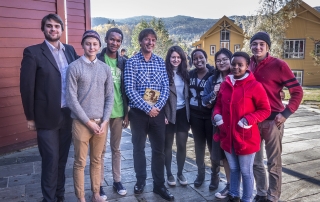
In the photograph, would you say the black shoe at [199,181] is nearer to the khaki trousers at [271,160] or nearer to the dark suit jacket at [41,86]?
the khaki trousers at [271,160]

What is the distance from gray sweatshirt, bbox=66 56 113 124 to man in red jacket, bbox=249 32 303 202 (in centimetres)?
165

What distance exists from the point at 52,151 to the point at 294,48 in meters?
22.4

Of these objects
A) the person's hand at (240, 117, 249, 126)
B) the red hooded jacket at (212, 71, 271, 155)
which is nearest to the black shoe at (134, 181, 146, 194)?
the red hooded jacket at (212, 71, 271, 155)

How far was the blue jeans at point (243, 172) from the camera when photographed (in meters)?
2.87

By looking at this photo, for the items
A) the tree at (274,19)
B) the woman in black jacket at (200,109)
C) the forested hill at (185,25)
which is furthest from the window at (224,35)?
the forested hill at (185,25)

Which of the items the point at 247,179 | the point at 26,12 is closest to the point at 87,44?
the point at 247,179

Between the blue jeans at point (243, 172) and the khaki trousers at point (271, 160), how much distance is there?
11.8 inches

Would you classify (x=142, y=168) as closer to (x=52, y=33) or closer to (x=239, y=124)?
(x=239, y=124)

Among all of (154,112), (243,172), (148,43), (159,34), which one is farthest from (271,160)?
(159,34)

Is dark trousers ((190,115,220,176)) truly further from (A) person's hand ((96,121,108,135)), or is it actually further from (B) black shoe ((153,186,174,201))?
(A) person's hand ((96,121,108,135))

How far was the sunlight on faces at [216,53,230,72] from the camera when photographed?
10.7 ft

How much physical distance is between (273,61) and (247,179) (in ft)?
4.22

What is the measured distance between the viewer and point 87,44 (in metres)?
2.85

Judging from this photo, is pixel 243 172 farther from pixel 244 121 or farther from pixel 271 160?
pixel 244 121
